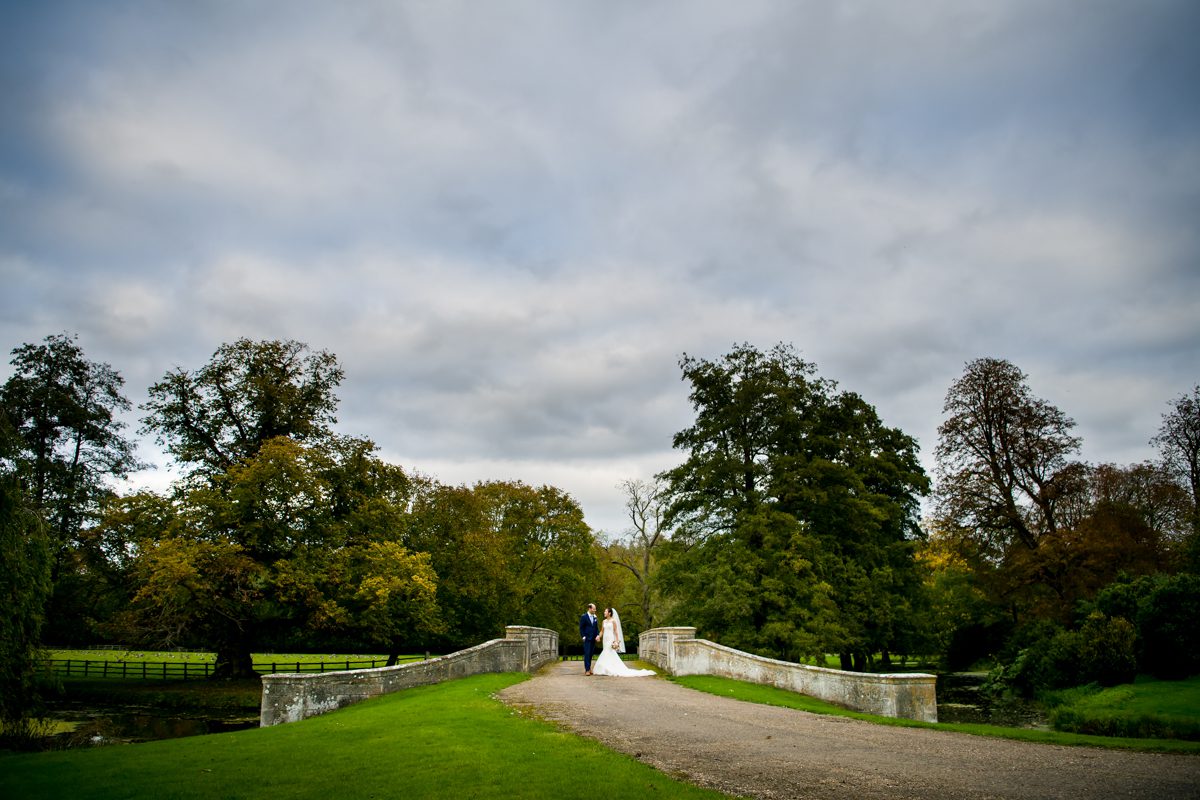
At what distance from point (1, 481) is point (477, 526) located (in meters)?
28.7

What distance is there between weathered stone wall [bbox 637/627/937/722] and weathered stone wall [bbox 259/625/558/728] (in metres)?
5.60

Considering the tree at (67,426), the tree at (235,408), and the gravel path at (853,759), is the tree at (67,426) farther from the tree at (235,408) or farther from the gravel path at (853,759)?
the gravel path at (853,759)

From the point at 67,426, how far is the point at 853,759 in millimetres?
36603

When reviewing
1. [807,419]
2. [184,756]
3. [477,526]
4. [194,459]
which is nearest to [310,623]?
[194,459]

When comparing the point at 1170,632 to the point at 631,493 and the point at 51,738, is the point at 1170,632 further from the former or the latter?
the point at 631,493

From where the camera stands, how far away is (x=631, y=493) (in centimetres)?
5000

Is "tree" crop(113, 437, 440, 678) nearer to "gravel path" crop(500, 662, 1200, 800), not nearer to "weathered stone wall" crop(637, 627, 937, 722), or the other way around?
"weathered stone wall" crop(637, 627, 937, 722)

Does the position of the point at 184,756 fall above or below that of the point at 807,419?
below

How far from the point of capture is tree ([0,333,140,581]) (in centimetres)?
3053

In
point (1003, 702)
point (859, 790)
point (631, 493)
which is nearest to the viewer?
point (859, 790)

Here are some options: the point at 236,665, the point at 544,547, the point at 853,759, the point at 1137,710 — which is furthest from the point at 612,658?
the point at 544,547

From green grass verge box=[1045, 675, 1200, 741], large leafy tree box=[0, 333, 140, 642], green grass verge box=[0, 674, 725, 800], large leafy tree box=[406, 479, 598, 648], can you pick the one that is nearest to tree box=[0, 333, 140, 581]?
large leafy tree box=[0, 333, 140, 642]

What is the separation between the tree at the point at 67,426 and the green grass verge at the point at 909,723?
2691 cm

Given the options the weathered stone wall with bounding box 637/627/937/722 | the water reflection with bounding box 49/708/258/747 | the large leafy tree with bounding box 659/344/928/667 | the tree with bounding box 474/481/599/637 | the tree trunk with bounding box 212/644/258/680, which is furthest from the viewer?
the tree with bounding box 474/481/599/637
